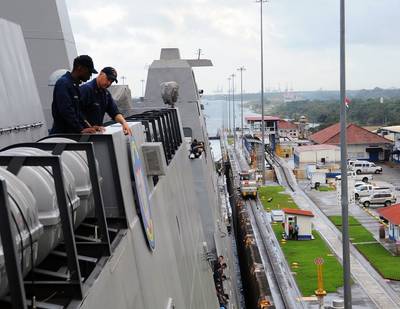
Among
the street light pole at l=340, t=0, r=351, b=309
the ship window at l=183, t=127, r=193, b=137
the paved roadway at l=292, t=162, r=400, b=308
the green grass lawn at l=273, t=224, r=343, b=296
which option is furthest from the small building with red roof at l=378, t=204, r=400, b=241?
the street light pole at l=340, t=0, r=351, b=309

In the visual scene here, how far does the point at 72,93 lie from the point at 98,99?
72cm

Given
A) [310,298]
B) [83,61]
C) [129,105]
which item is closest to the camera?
[83,61]

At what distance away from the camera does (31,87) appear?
7945mm

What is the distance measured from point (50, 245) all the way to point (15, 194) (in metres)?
0.55

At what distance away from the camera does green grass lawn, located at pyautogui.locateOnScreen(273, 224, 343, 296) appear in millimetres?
21344

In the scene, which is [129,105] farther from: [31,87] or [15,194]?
[15,194]

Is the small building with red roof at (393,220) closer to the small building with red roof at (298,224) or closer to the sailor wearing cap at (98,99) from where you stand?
the small building with red roof at (298,224)

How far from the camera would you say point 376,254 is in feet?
85.4

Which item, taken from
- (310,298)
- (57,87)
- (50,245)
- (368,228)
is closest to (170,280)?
(57,87)

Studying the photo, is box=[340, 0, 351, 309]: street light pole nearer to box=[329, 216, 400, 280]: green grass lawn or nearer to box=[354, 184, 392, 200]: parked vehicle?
box=[329, 216, 400, 280]: green grass lawn

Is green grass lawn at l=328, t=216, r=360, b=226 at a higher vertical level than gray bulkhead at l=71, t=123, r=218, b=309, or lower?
lower

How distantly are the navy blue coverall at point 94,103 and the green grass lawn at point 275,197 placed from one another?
110 ft

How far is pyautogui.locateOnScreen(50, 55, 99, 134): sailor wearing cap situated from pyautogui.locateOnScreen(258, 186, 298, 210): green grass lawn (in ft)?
112

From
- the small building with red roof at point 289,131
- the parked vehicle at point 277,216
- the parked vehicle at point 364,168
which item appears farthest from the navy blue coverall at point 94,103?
the small building with red roof at point 289,131
